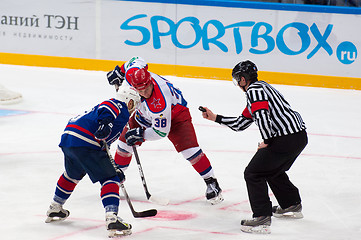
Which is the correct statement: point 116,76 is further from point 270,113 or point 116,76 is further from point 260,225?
point 260,225

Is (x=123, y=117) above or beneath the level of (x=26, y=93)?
above

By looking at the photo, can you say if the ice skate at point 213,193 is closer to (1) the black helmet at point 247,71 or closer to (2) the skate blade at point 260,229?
(2) the skate blade at point 260,229

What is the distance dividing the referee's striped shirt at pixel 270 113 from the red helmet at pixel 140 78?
663 mm

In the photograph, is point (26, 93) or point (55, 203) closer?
point (55, 203)

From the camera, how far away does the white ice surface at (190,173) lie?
405cm

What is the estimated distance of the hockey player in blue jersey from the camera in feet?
12.4

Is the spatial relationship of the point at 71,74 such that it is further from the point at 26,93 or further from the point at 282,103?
the point at 282,103

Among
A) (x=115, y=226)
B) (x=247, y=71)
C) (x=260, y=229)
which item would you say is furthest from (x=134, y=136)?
(x=260, y=229)

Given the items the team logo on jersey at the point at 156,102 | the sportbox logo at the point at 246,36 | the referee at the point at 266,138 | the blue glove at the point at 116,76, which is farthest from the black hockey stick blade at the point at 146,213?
the sportbox logo at the point at 246,36

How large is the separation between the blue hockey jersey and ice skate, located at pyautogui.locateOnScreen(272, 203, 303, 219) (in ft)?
3.76

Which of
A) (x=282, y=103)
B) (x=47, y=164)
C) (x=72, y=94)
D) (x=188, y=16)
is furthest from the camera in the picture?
(x=188, y=16)

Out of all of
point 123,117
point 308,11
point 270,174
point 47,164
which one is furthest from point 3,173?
point 308,11

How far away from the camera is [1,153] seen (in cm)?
559

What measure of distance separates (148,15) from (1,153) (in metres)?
3.57
